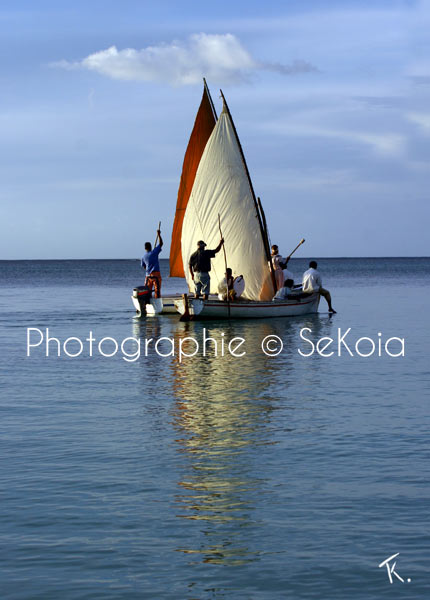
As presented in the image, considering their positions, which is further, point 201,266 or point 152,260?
point 152,260

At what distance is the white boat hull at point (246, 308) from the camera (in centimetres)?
2811

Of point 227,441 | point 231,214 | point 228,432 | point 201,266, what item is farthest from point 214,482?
point 231,214

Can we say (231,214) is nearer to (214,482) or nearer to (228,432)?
(228,432)

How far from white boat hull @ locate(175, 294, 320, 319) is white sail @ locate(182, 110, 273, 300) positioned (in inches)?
53.3

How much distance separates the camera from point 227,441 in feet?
35.2

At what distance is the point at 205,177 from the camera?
30359 millimetres

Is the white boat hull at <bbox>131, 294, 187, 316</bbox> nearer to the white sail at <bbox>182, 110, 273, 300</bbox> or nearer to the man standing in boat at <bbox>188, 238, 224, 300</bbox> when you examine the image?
the white sail at <bbox>182, 110, 273, 300</bbox>

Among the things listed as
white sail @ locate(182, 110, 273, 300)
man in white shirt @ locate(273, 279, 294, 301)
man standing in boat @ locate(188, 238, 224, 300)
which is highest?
white sail @ locate(182, 110, 273, 300)

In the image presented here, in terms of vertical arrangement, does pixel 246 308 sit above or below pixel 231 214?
below

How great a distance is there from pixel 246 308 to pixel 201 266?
219cm

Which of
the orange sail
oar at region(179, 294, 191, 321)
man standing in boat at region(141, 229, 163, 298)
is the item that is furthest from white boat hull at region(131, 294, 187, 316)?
the orange sail

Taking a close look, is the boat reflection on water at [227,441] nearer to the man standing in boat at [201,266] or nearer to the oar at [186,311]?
the oar at [186,311]

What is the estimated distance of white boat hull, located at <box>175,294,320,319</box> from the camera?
28109mm

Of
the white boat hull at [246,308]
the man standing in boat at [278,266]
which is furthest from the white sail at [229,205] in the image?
the white boat hull at [246,308]
